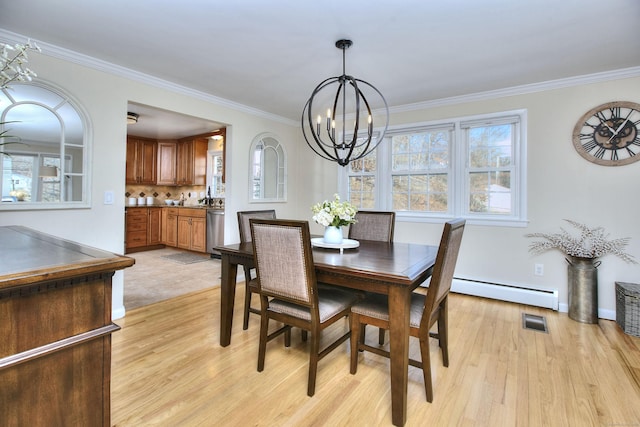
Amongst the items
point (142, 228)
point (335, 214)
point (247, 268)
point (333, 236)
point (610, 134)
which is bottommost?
point (247, 268)

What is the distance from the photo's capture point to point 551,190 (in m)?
3.26

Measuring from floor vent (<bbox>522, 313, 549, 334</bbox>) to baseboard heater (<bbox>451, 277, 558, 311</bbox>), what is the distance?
252mm

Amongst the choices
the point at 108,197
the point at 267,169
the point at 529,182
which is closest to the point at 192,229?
the point at 267,169

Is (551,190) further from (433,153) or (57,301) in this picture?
(57,301)

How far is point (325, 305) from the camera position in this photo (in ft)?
6.42

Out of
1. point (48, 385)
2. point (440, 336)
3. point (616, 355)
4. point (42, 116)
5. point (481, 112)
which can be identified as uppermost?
point (481, 112)

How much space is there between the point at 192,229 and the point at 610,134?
5915mm

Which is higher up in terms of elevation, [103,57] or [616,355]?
[103,57]

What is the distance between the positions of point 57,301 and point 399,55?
2.76 meters

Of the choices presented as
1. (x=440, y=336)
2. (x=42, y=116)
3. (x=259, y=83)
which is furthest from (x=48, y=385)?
(x=259, y=83)

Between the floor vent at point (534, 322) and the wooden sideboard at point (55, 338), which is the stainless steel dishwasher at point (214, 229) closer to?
the floor vent at point (534, 322)

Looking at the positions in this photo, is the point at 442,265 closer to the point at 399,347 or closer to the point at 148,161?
the point at 399,347

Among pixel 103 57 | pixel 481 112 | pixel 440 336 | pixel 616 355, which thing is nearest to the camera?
pixel 440 336

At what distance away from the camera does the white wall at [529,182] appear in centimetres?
274
